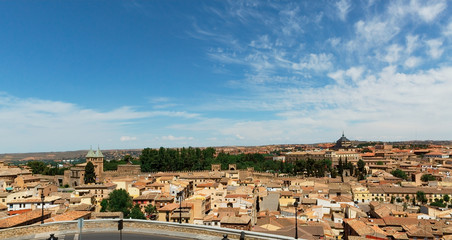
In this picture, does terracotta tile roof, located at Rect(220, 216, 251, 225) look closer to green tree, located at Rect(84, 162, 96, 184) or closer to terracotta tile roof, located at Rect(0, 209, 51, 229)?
terracotta tile roof, located at Rect(0, 209, 51, 229)

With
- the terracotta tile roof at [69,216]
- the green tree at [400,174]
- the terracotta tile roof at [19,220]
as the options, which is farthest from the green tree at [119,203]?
the green tree at [400,174]

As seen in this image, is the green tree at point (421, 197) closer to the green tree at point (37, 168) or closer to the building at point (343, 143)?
the green tree at point (37, 168)

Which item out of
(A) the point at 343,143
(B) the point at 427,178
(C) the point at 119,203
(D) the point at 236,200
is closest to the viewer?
(C) the point at 119,203

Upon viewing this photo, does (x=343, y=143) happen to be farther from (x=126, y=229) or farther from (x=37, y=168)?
(x=126, y=229)

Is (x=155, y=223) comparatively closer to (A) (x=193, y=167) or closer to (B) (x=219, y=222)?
(B) (x=219, y=222)

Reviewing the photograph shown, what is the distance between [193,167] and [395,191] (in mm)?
34380

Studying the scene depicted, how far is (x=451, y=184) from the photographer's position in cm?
4819

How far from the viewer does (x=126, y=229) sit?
39.6 feet

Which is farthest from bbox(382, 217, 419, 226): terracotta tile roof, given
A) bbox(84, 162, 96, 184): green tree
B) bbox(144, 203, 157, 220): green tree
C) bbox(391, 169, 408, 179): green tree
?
bbox(84, 162, 96, 184): green tree

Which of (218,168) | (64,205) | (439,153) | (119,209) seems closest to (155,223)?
(119,209)

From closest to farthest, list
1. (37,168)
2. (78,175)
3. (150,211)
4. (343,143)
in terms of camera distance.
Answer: (150,211) < (78,175) < (37,168) < (343,143)

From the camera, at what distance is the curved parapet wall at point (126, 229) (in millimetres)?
10945

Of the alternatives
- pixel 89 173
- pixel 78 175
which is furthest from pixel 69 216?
pixel 78 175

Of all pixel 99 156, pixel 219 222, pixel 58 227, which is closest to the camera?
pixel 58 227
